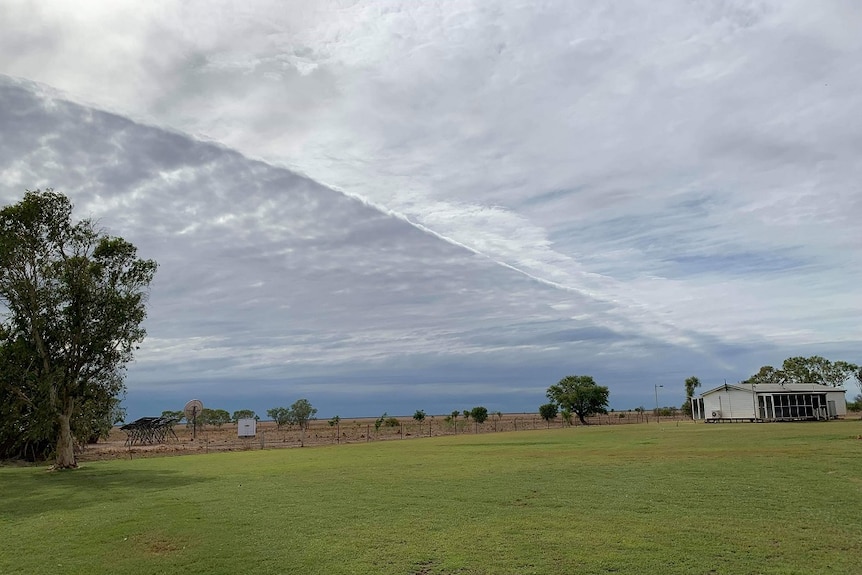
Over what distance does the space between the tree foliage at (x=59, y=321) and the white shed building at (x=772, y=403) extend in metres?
64.0

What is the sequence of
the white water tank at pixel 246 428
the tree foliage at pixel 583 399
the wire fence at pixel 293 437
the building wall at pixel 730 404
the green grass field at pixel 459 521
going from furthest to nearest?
the tree foliage at pixel 583 399, the building wall at pixel 730 404, the white water tank at pixel 246 428, the wire fence at pixel 293 437, the green grass field at pixel 459 521

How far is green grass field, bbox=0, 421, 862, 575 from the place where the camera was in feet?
30.7

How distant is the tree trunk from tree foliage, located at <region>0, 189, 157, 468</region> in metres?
0.04

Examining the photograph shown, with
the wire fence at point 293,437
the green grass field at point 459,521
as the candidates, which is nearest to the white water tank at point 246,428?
the wire fence at point 293,437

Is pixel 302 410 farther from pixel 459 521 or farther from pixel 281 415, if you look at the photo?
pixel 459 521

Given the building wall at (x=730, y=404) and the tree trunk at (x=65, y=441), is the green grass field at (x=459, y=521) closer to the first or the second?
the tree trunk at (x=65, y=441)

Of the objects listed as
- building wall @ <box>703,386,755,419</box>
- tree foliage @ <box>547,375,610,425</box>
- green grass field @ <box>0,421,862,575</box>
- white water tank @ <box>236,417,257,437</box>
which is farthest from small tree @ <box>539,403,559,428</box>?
green grass field @ <box>0,421,862,575</box>

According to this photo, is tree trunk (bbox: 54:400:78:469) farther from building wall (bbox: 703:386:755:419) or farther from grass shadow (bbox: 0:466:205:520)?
building wall (bbox: 703:386:755:419)

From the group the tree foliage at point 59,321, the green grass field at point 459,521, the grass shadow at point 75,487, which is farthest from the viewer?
the tree foliage at point 59,321

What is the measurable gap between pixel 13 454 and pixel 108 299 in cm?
1737

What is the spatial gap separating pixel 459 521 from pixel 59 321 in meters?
23.4

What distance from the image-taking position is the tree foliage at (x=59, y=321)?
88.7 ft

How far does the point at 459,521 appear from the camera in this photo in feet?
40.5

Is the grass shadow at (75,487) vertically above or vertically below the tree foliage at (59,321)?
below
